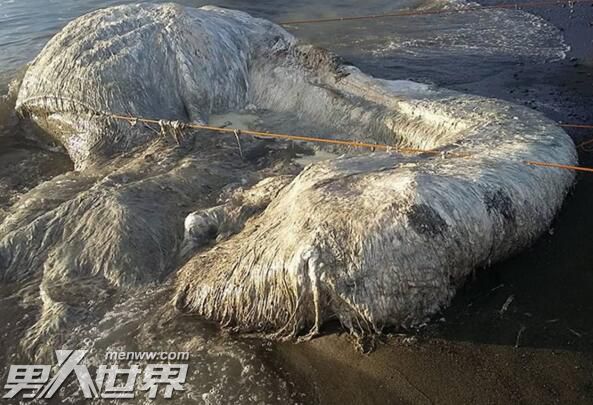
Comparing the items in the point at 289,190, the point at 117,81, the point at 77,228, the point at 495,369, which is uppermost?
the point at 117,81

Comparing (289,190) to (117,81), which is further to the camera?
(117,81)

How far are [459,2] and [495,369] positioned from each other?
10.4 meters

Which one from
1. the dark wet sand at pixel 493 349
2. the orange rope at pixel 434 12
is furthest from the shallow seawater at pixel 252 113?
the dark wet sand at pixel 493 349

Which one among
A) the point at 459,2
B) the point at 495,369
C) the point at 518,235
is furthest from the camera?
the point at 459,2

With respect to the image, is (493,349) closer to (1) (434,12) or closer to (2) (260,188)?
(2) (260,188)

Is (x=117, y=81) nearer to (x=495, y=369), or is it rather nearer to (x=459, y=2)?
(x=495, y=369)

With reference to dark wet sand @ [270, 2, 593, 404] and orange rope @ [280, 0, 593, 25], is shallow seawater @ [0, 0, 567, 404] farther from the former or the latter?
dark wet sand @ [270, 2, 593, 404]

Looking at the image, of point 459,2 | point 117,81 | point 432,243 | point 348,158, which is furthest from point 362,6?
point 432,243

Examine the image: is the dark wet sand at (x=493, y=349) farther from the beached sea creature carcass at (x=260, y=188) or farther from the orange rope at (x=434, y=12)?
the orange rope at (x=434, y=12)

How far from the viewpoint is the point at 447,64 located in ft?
30.7

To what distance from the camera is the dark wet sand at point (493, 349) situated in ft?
12.8

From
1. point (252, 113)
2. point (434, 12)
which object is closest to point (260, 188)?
point (252, 113)

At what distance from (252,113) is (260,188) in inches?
88.0

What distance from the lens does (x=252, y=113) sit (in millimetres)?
7605
